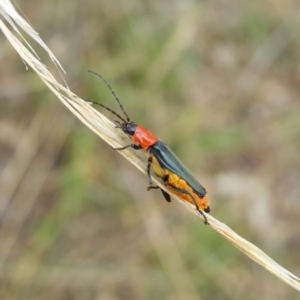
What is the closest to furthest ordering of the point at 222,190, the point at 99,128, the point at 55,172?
the point at 99,128
the point at 55,172
the point at 222,190

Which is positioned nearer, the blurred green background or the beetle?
the beetle

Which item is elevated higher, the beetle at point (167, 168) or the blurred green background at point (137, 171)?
the blurred green background at point (137, 171)

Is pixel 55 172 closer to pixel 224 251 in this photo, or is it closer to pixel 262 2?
pixel 224 251

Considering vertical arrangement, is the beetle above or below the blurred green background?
below

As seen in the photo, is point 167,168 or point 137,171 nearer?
point 167,168

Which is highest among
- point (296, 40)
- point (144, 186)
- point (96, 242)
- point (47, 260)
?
point (296, 40)

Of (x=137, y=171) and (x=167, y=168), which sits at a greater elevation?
(x=137, y=171)

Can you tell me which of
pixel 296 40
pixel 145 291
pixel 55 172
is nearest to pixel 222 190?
pixel 145 291

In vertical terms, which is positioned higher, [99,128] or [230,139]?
[230,139]
